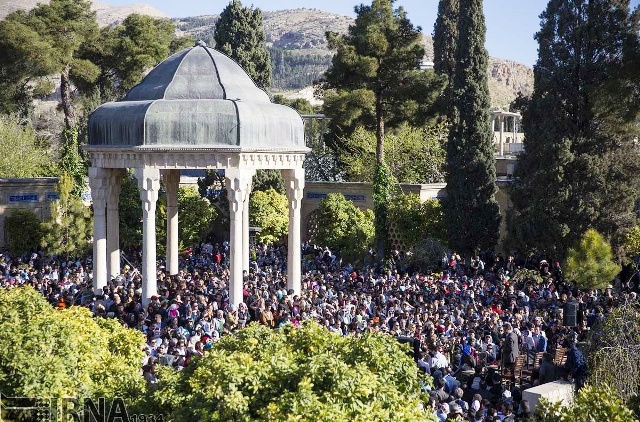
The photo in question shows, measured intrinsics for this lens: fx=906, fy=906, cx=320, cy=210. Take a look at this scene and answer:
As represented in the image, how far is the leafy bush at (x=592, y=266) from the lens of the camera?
85.2ft

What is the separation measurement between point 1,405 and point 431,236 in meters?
24.0

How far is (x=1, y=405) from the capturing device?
11.9 metres

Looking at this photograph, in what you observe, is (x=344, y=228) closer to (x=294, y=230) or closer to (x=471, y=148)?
(x=471, y=148)

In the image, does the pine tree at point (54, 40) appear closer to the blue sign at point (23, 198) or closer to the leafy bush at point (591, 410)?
the blue sign at point (23, 198)

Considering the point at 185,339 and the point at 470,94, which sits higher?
the point at 470,94

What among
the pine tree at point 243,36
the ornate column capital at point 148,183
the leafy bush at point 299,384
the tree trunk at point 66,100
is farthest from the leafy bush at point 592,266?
the tree trunk at point 66,100

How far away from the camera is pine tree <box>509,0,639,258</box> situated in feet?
95.8

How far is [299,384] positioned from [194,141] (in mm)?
14551

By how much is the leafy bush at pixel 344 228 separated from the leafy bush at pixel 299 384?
77.2 ft

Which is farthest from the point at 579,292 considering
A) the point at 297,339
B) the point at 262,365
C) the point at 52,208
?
the point at 52,208

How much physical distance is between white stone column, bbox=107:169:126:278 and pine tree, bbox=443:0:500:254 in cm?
1238

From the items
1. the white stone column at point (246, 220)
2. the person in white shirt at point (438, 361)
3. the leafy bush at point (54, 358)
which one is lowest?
the person in white shirt at point (438, 361)

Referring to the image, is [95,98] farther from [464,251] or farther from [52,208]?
[464,251]

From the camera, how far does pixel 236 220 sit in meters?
24.0
